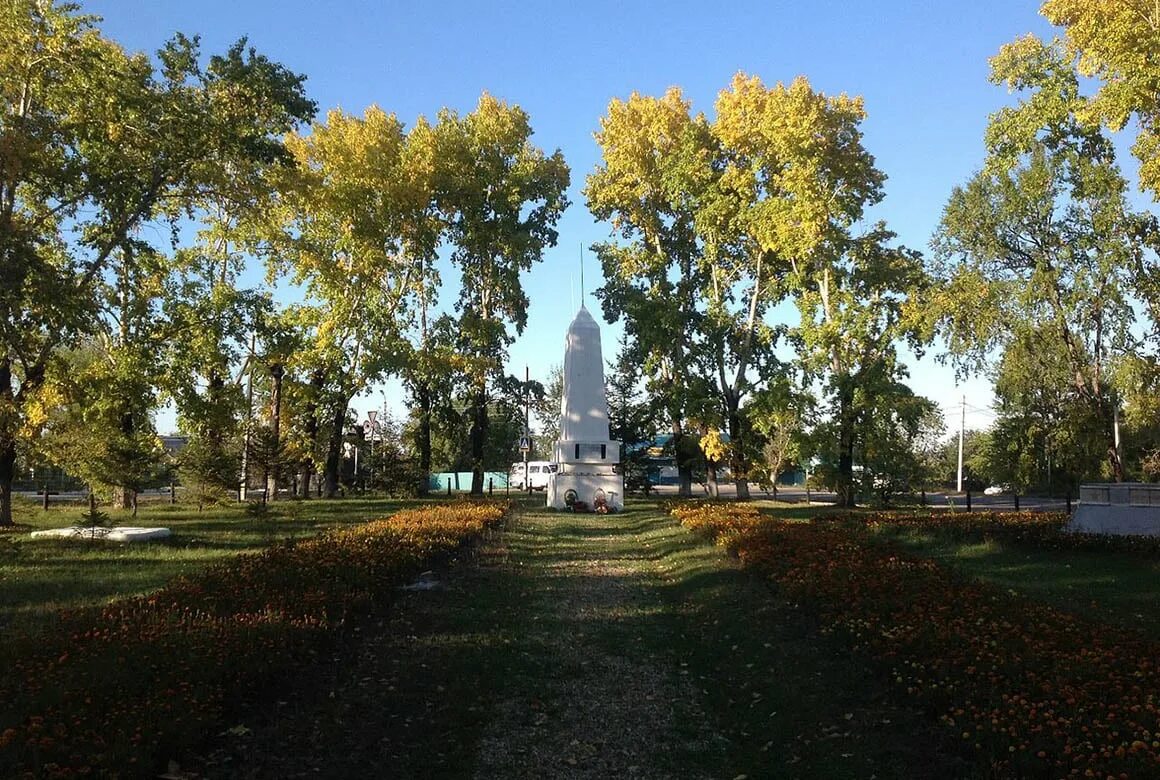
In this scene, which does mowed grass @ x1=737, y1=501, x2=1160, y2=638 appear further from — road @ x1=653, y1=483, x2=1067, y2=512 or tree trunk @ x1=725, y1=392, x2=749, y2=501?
tree trunk @ x1=725, y1=392, x2=749, y2=501

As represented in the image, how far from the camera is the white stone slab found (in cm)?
1552

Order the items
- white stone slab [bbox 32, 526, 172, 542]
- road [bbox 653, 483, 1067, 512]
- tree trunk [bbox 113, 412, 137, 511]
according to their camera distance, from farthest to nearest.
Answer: road [bbox 653, 483, 1067, 512] < tree trunk [bbox 113, 412, 137, 511] < white stone slab [bbox 32, 526, 172, 542]

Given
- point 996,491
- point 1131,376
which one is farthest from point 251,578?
point 996,491

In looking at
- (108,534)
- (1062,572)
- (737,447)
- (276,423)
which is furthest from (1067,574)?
(276,423)

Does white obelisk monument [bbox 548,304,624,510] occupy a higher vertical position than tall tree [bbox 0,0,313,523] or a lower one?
lower

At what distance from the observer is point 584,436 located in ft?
103

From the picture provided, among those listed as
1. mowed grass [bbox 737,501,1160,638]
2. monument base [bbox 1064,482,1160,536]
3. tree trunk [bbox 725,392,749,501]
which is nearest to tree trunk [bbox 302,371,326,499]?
tree trunk [bbox 725,392,749,501]

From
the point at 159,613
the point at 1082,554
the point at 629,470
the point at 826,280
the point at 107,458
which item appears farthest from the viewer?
the point at 629,470

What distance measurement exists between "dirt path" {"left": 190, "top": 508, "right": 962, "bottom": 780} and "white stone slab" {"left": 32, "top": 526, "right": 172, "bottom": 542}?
24.0ft

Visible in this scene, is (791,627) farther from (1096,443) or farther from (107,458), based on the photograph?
(1096,443)

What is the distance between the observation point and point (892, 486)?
29875mm

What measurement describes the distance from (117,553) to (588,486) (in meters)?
18.0

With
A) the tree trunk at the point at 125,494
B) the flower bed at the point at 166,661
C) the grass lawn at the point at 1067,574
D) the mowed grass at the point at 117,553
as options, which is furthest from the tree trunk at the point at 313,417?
the flower bed at the point at 166,661

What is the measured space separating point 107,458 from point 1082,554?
19920 millimetres
